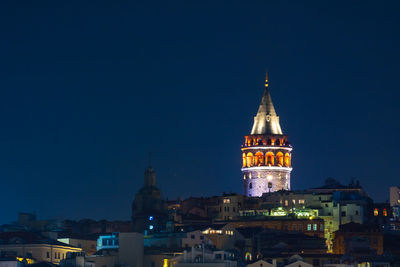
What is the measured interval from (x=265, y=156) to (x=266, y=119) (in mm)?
4375

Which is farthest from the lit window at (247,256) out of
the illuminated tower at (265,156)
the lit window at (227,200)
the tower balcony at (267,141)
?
the tower balcony at (267,141)

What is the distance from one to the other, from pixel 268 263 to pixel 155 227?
3708 cm

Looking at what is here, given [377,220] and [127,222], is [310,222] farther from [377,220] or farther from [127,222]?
[127,222]

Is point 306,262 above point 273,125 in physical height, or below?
below

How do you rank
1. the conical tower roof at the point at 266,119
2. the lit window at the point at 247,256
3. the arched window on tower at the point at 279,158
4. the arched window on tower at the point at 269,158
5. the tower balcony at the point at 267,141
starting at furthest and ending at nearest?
the conical tower roof at the point at 266,119, the tower balcony at the point at 267,141, the arched window on tower at the point at 279,158, the arched window on tower at the point at 269,158, the lit window at the point at 247,256

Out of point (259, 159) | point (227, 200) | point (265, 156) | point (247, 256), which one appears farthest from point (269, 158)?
point (247, 256)

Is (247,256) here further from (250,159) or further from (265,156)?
(250,159)

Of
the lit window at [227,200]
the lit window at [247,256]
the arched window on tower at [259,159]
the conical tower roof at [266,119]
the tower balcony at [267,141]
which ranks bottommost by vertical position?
A: the lit window at [247,256]

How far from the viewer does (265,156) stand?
150500 mm

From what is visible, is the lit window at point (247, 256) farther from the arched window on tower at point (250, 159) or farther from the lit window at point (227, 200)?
the arched window on tower at point (250, 159)

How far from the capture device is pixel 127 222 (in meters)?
154

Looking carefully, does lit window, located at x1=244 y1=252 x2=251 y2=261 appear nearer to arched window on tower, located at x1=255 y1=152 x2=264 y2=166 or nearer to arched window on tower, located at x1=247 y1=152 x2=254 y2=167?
arched window on tower, located at x1=255 y1=152 x2=264 y2=166

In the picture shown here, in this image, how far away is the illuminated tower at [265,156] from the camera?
492 feet

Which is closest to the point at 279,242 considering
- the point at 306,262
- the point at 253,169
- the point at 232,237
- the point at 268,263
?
the point at 232,237
